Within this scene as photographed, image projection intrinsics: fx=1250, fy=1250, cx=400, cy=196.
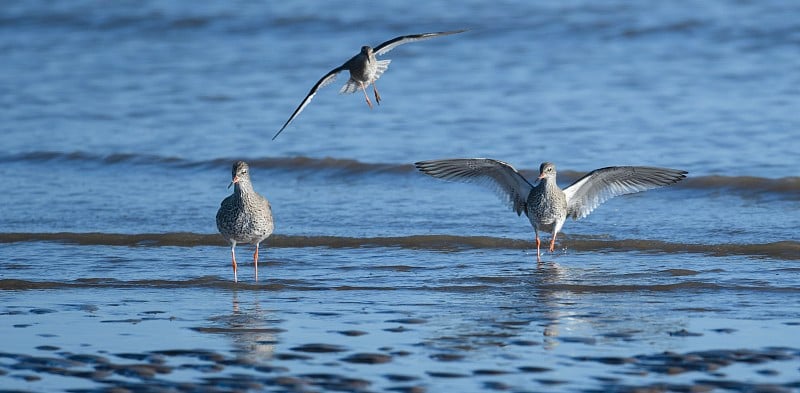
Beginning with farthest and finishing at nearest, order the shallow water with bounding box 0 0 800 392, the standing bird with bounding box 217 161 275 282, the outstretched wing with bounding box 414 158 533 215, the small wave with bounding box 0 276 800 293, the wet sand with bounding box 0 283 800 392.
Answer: the outstretched wing with bounding box 414 158 533 215 → the standing bird with bounding box 217 161 275 282 → the small wave with bounding box 0 276 800 293 → the shallow water with bounding box 0 0 800 392 → the wet sand with bounding box 0 283 800 392

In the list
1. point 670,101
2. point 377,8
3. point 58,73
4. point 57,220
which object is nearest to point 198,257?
point 57,220

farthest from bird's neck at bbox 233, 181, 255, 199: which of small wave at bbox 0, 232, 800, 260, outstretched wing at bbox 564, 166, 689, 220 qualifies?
outstretched wing at bbox 564, 166, 689, 220

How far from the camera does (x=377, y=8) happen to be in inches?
991

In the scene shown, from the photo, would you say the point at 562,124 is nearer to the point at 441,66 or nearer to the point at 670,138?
the point at 670,138

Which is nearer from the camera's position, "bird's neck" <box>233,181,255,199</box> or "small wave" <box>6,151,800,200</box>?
"bird's neck" <box>233,181,255,199</box>

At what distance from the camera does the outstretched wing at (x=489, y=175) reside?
1065 centimetres

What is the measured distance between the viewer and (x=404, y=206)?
1209 cm

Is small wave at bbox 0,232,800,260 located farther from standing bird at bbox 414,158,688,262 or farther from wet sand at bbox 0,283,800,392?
wet sand at bbox 0,283,800,392

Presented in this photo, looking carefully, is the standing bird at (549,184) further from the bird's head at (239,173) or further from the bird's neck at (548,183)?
the bird's head at (239,173)

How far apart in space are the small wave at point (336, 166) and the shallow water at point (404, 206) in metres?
0.04

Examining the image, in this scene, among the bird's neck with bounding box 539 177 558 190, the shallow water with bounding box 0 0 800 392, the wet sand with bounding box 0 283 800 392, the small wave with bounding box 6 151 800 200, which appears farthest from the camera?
the small wave with bounding box 6 151 800 200

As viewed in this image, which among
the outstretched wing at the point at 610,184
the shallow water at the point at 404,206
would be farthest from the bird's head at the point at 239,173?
the outstretched wing at the point at 610,184

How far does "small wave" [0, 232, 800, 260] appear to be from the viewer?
32.5 ft

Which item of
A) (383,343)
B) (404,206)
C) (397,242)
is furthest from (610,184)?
(383,343)
